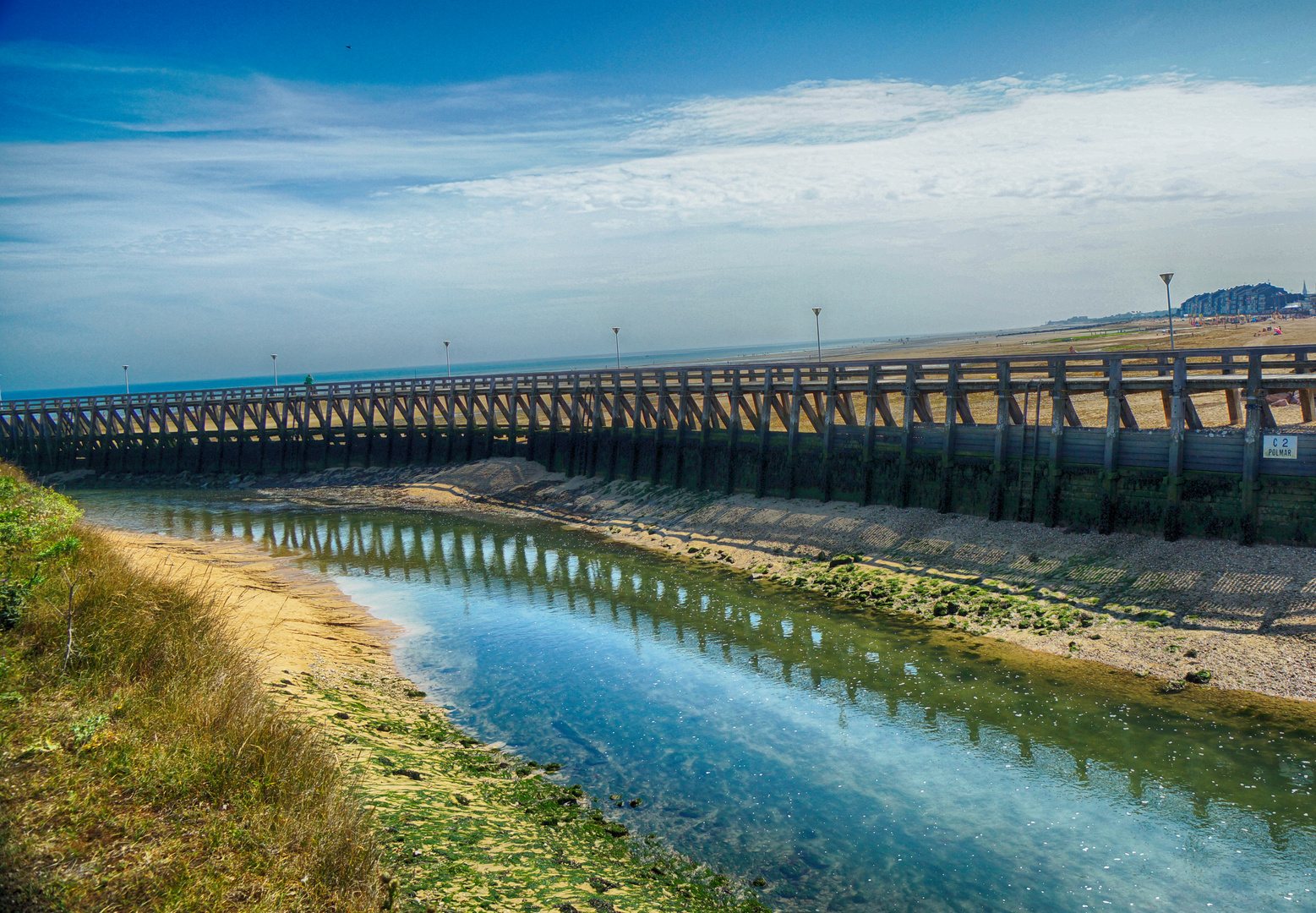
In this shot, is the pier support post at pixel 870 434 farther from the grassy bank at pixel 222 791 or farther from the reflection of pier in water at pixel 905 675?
the grassy bank at pixel 222 791

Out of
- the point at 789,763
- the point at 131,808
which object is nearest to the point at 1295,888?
the point at 789,763

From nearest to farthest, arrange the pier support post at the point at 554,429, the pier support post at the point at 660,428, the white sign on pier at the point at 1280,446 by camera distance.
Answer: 1. the white sign on pier at the point at 1280,446
2. the pier support post at the point at 660,428
3. the pier support post at the point at 554,429

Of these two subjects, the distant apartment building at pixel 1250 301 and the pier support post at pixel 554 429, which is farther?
the distant apartment building at pixel 1250 301

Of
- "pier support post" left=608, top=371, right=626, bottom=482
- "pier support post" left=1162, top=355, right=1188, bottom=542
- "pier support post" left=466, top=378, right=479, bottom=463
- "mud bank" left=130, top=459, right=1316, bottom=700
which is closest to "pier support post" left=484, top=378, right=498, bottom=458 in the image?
"pier support post" left=466, top=378, right=479, bottom=463

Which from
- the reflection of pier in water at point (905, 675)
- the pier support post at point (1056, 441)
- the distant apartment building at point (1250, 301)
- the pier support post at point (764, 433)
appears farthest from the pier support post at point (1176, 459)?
the distant apartment building at point (1250, 301)

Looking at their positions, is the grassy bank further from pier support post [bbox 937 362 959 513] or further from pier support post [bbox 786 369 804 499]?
pier support post [bbox 786 369 804 499]

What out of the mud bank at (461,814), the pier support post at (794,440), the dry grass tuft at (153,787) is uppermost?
the pier support post at (794,440)
